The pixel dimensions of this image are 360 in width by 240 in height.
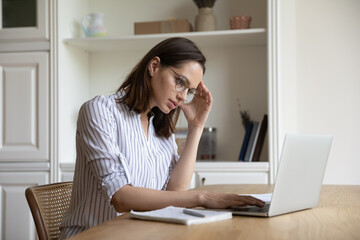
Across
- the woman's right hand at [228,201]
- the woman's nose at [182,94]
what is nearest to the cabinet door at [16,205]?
the woman's nose at [182,94]

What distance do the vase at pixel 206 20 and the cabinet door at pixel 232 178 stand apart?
33.1 inches

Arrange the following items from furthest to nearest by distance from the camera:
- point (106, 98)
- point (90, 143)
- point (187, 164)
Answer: point (187, 164) → point (106, 98) → point (90, 143)

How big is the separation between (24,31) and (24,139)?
64 cm

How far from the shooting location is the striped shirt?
145 centimetres

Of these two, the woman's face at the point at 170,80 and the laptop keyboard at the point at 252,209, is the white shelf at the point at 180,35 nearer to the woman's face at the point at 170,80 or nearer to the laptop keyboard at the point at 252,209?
the woman's face at the point at 170,80

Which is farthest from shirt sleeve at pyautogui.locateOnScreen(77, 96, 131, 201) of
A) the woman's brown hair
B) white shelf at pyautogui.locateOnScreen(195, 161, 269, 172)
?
white shelf at pyautogui.locateOnScreen(195, 161, 269, 172)

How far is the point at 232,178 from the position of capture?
2932 millimetres

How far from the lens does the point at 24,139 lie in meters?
3.11

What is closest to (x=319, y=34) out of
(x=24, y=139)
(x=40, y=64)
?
(x=40, y=64)

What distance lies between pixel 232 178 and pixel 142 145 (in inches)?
51.3

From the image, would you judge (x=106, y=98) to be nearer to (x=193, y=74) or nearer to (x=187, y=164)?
(x=193, y=74)

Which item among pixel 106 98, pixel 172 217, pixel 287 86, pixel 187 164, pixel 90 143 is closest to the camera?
pixel 172 217

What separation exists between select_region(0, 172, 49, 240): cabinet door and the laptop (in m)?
2.03

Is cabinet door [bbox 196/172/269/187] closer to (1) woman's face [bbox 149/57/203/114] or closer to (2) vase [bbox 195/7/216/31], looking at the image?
(2) vase [bbox 195/7/216/31]
